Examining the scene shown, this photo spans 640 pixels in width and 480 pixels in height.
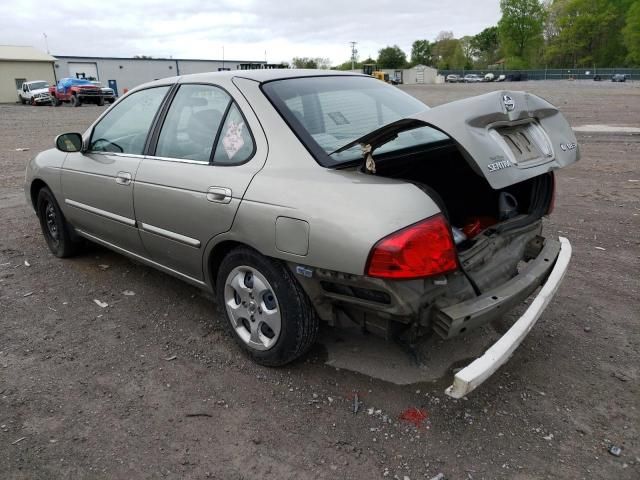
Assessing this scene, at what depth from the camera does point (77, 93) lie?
1237 inches

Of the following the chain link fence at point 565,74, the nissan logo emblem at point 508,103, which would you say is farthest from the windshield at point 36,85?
the chain link fence at point 565,74

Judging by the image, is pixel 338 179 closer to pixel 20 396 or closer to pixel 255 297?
pixel 255 297

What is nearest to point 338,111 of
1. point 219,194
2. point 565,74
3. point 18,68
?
point 219,194

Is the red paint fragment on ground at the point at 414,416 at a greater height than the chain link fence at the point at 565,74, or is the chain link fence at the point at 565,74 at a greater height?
the chain link fence at the point at 565,74

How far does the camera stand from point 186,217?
10.7 ft

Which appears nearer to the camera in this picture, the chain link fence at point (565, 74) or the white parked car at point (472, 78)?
the chain link fence at point (565, 74)

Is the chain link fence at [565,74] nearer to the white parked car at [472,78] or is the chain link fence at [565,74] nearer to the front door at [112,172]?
the white parked car at [472,78]

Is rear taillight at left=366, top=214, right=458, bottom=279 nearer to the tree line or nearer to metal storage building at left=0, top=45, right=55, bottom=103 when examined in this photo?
metal storage building at left=0, top=45, right=55, bottom=103

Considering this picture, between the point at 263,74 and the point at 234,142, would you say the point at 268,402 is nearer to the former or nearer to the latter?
the point at 234,142

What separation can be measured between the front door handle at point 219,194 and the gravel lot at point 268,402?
Answer: 3.31 ft

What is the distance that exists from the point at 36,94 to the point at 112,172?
123ft

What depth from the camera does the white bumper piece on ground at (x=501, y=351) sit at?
2.22 m

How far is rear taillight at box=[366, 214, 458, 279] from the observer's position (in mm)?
2340

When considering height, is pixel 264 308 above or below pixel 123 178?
below
